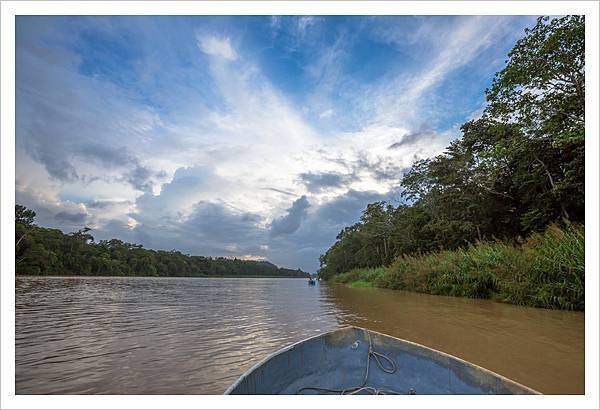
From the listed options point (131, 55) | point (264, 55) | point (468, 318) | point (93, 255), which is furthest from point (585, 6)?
point (93, 255)

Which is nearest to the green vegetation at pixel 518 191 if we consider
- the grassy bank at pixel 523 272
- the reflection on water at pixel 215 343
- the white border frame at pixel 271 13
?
the grassy bank at pixel 523 272

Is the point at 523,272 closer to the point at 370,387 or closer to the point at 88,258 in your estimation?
the point at 370,387

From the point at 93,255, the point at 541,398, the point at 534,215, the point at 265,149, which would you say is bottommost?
the point at 93,255

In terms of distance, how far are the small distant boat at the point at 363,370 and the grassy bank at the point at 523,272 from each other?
6186 mm

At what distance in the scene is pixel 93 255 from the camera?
5484cm

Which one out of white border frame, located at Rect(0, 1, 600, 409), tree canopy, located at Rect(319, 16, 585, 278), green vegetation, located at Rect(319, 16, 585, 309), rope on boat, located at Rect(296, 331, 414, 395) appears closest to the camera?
white border frame, located at Rect(0, 1, 600, 409)

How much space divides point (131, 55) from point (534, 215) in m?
16.3

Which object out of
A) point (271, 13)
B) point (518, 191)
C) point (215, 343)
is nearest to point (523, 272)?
point (215, 343)

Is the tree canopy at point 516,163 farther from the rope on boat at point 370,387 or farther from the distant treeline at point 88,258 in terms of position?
the distant treeline at point 88,258

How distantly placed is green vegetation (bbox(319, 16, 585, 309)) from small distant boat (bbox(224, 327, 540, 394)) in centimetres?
620

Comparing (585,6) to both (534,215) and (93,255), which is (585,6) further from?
(93,255)

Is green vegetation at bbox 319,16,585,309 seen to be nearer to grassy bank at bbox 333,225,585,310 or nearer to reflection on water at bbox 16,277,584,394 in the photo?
grassy bank at bbox 333,225,585,310

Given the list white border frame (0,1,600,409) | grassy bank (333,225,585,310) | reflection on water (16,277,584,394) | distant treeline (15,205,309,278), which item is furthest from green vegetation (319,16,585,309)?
distant treeline (15,205,309,278)

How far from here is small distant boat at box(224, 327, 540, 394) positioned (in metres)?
2.56
